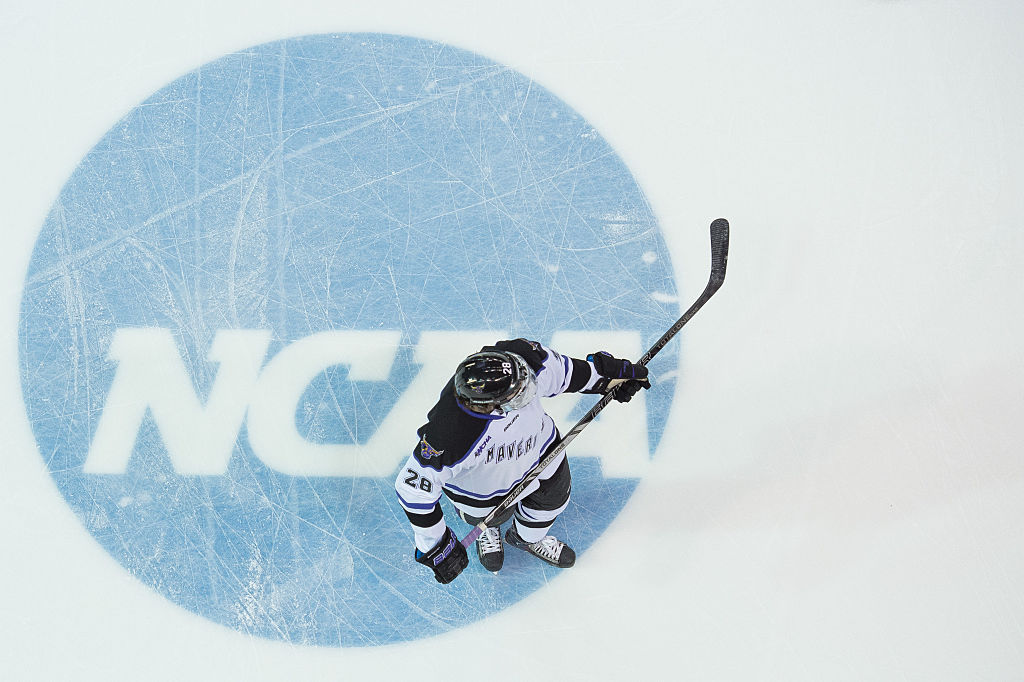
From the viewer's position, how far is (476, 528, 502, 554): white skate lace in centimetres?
284

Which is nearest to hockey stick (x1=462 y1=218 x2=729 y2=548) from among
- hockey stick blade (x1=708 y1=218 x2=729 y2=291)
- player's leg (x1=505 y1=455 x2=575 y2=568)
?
hockey stick blade (x1=708 y1=218 x2=729 y2=291)

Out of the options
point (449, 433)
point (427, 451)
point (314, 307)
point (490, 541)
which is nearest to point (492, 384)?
point (449, 433)

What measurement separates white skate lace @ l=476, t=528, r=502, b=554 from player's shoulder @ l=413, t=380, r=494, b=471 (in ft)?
2.75

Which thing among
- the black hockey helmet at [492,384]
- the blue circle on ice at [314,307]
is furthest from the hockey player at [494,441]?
the blue circle on ice at [314,307]

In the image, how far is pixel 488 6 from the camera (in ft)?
11.1

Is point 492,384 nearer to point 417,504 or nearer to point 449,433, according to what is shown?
point 449,433

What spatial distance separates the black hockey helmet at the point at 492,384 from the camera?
1880 mm

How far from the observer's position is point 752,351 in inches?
121

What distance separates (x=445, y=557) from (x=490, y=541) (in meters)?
0.45

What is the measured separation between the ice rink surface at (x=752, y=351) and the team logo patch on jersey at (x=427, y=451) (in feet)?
3.49

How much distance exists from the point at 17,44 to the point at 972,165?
445cm

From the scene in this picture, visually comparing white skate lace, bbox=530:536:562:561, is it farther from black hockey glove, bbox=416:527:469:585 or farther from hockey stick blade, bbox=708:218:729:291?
hockey stick blade, bbox=708:218:729:291

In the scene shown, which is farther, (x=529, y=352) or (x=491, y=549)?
(x=491, y=549)

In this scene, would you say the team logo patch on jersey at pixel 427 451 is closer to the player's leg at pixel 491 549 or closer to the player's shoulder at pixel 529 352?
the player's shoulder at pixel 529 352
